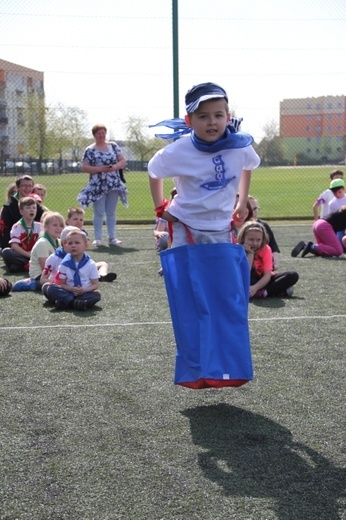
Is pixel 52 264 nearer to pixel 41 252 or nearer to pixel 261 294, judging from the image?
pixel 41 252

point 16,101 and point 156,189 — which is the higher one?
point 16,101

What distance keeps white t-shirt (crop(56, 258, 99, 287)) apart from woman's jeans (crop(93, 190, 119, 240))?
5262 mm

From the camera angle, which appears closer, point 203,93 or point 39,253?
point 203,93

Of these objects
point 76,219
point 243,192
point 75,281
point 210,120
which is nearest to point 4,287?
point 75,281

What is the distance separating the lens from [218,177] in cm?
414

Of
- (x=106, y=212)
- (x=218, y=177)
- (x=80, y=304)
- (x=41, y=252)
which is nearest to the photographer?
(x=218, y=177)

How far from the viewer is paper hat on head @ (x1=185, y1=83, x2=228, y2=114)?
158 inches

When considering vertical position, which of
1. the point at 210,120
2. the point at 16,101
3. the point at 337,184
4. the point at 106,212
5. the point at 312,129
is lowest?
the point at 106,212

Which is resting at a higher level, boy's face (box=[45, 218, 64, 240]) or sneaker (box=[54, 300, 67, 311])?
boy's face (box=[45, 218, 64, 240])

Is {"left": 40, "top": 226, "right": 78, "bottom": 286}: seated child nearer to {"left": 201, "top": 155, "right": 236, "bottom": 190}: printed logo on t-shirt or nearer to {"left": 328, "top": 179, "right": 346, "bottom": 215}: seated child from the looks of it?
{"left": 201, "top": 155, "right": 236, "bottom": 190}: printed logo on t-shirt

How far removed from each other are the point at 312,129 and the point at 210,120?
60.7 ft

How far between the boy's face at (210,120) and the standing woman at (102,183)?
8.60 metres

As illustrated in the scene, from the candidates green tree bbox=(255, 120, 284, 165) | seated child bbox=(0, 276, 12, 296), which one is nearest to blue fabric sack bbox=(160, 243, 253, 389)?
seated child bbox=(0, 276, 12, 296)

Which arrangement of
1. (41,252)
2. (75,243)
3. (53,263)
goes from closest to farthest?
(75,243)
(53,263)
(41,252)
